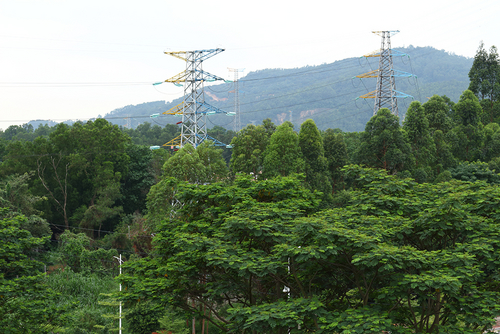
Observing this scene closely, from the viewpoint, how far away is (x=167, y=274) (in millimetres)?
11484

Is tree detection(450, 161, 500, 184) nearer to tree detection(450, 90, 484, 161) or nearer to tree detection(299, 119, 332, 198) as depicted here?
tree detection(450, 90, 484, 161)

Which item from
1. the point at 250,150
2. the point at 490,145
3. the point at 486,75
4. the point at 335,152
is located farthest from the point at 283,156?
the point at 486,75

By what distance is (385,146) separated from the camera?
28016 mm

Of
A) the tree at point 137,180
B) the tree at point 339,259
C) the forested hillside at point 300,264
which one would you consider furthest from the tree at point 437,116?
the tree at point 137,180

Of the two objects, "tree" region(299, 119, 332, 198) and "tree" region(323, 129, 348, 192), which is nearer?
"tree" region(299, 119, 332, 198)

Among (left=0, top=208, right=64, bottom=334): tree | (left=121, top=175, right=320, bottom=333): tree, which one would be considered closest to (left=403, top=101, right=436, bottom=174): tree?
(left=121, top=175, right=320, bottom=333): tree

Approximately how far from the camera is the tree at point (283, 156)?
2703cm

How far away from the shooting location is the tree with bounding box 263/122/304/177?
27.0m

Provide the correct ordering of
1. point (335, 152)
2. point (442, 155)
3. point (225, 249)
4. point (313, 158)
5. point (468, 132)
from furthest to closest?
point (335, 152), point (468, 132), point (442, 155), point (313, 158), point (225, 249)

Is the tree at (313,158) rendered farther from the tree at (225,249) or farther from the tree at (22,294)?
the tree at (22,294)

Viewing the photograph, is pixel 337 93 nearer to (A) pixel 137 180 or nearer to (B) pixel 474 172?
(A) pixel 137 180

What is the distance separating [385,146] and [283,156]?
6.89 meters

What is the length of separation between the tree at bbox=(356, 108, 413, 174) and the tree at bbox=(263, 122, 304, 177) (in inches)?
183

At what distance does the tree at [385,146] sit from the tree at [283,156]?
4649 mm
